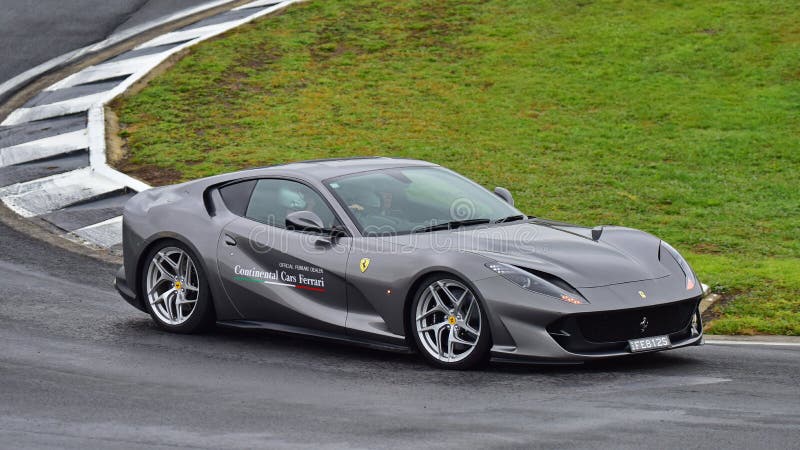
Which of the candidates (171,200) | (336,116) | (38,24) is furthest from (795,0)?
(171,200)

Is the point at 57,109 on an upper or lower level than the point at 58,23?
lower

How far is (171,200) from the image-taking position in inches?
375

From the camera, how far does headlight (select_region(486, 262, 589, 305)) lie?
750 centimetres

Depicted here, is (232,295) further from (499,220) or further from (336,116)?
Answer: (336,116)

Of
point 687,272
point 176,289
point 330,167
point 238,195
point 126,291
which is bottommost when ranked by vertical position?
point 126,291

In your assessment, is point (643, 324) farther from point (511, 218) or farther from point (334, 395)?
point (334, 395)

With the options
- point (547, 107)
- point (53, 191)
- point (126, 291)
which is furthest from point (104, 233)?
point (547, 107)

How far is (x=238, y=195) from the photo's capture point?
9.23 meters

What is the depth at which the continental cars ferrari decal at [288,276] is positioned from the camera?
8.40 m

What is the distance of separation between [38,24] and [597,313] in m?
18.0

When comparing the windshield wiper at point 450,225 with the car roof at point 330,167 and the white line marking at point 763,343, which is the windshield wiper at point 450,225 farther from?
the white line marking at point 763,343

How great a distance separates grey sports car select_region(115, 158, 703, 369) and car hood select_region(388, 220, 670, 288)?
0.05ft

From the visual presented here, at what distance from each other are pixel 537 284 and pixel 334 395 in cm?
145

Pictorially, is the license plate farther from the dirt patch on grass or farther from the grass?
the dirt patch on grass
